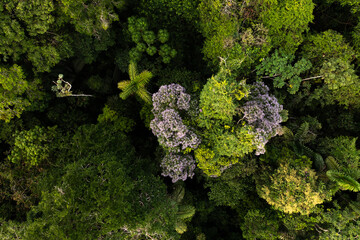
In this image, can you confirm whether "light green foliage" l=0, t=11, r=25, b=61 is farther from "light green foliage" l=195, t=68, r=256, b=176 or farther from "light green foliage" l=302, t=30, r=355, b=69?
"light green foliage" l=302, t=30, r=355, b=69

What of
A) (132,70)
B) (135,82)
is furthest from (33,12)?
(135,82)

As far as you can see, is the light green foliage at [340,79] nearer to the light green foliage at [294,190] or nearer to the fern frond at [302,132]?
the fern frond at [302,132]

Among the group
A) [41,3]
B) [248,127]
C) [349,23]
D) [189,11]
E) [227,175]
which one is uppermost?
[349,23]

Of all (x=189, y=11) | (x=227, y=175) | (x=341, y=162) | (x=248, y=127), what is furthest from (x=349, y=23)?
(x=227, y=175)

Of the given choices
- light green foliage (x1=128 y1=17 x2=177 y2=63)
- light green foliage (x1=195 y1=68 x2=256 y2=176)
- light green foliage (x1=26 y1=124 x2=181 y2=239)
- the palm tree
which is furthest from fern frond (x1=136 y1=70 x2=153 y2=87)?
light green foliage (x1=26 y1=124 x2=181 y2=239)

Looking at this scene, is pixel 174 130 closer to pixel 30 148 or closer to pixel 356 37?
pixel 30 148

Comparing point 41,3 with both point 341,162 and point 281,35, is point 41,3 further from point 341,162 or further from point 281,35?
point 341,162

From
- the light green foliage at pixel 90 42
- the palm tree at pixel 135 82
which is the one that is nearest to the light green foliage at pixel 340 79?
the palm tree at pixel 135 82
